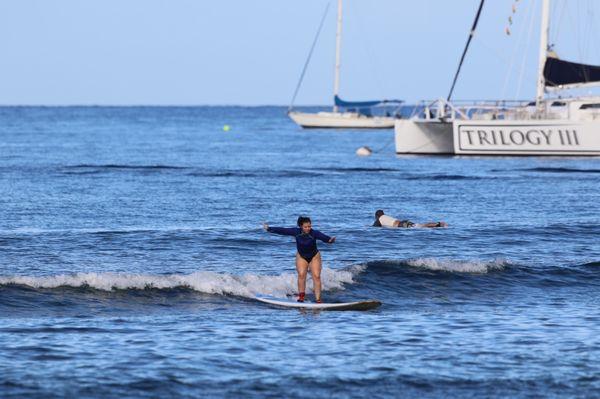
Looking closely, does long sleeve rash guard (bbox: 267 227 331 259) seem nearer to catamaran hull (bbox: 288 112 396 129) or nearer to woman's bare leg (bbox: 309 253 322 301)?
woman's bare leg (bbox: 309 253 322 301)

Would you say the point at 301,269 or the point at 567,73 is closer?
the point at 301,269

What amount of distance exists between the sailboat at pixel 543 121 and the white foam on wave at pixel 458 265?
3613 centimetres

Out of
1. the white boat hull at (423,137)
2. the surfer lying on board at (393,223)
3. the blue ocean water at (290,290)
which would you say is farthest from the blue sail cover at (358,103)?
the surfer lying on board at (393,223)

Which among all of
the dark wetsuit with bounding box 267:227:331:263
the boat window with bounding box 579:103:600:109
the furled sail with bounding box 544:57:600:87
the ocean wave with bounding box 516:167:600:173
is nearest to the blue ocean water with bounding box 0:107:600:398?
the dark wetsuit with bounding box 267:227:331:263

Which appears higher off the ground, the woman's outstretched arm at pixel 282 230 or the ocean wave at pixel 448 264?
the woman's outstretched arm at pixel 282 230

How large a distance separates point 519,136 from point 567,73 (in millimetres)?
4380

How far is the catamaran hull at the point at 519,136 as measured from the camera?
60719mm

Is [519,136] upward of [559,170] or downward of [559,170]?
upward

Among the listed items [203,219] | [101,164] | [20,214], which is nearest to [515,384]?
[203,219]

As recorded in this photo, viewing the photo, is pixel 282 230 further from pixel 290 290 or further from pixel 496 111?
pixel 496 111

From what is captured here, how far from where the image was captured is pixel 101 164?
65.9m

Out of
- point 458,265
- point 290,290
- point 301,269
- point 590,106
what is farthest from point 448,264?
point 590,106

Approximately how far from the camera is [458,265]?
83.5ft

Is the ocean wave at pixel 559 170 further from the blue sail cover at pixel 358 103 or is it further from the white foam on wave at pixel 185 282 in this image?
the blue sail cover at pixel 358 103
